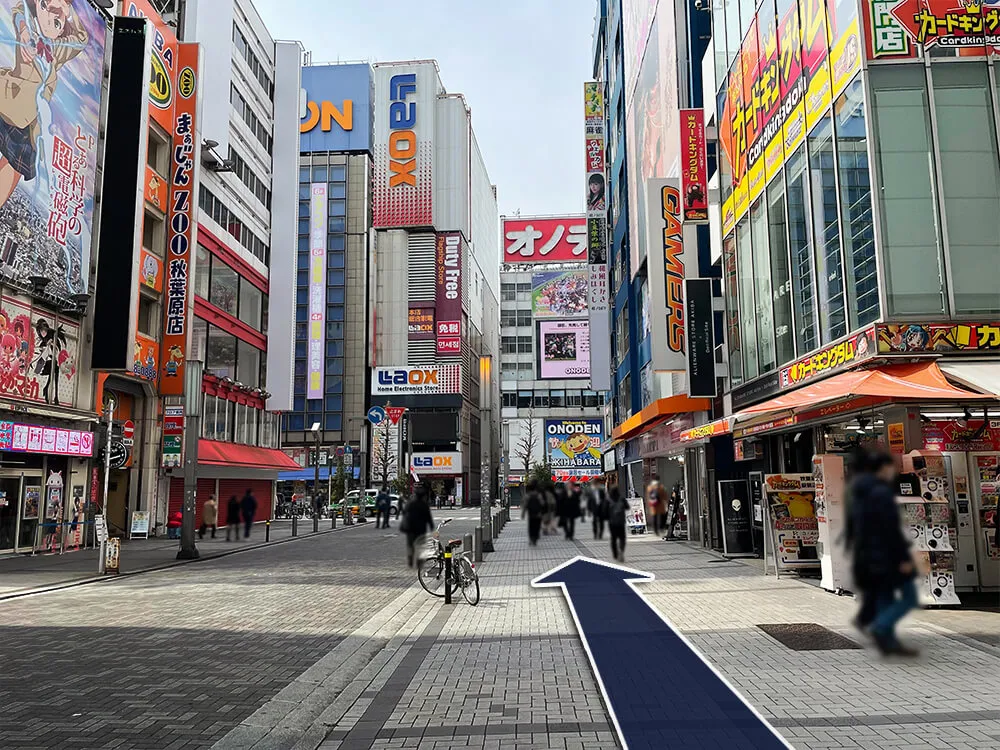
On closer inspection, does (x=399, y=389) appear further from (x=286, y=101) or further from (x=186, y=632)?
(x=186, y=632)

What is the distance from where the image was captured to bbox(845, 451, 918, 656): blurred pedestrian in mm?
1136

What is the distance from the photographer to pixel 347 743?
17.6 meters

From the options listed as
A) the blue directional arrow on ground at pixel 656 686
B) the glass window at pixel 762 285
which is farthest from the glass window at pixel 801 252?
the blue directional arrow on ground at pixel 656 686

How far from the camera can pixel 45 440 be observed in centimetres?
5822

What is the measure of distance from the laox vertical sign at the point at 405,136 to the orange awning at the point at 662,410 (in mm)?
2606

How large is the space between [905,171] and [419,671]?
22.6m

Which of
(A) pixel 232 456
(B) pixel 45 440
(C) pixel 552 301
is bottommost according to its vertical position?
(A) pixel 232 456

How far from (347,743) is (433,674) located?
579 centimetres

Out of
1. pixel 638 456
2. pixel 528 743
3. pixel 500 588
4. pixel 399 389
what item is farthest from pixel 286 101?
pixel 500 588

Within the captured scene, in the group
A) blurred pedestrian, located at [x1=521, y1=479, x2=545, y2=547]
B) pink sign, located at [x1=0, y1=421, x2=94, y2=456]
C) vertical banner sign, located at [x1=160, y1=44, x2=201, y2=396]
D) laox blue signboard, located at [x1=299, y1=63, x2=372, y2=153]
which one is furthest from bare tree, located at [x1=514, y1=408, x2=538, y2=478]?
vertical banner sign, located at [x1=160, y1=44, x2=201, y2=396]

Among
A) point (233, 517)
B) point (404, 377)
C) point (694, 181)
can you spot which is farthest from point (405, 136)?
point (233, 517)

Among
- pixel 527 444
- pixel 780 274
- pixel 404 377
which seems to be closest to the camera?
pixel 780 274

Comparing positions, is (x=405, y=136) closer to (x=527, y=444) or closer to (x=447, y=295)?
(x=447, y=295)

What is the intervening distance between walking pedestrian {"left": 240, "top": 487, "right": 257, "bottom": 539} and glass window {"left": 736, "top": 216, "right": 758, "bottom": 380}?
9.00ft
